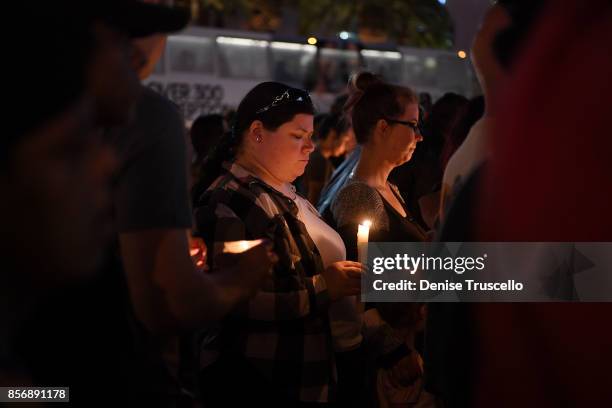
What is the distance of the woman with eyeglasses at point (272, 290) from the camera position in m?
3.51

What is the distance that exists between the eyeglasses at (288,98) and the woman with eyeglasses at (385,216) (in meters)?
0.68

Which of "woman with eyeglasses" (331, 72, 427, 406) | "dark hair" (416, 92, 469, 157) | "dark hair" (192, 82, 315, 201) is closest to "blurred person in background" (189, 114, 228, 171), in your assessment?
"dark hair" (416, 92, 469, 157)

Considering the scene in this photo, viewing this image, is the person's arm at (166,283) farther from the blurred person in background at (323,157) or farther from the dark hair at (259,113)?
the blurred person in background at (323,157)

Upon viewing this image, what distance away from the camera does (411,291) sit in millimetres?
3715

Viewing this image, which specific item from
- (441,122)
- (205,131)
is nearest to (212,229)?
(441,122)

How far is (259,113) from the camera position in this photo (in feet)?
12.7

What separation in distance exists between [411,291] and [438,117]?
2.93m

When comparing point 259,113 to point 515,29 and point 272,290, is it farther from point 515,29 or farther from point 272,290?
point 515,29

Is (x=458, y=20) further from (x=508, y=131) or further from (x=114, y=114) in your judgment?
(x=114, y=114)

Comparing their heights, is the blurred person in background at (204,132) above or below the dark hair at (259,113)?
above

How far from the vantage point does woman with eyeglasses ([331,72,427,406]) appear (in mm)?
4355

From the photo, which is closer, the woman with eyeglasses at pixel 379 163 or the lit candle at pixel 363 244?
the lit candle at pixel 363 244

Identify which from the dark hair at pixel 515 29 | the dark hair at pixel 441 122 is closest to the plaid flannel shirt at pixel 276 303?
the dark hair at pixel 515 29

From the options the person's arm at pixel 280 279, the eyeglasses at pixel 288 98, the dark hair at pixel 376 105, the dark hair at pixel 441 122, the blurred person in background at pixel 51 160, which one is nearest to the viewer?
the blurred person in background at pixel 51 160
